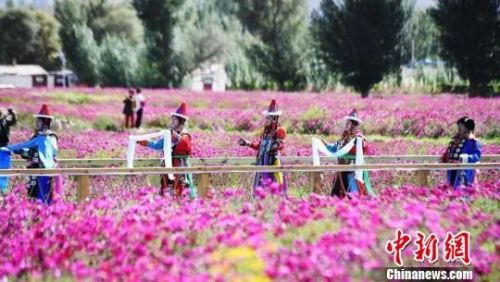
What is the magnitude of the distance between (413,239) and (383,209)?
0.97m

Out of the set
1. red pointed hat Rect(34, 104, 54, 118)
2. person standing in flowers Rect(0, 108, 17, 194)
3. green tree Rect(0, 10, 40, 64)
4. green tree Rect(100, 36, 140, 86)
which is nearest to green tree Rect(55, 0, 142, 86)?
green tree Rect(100, 36, 140, 86)

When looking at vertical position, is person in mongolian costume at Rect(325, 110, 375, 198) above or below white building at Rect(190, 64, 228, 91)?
below

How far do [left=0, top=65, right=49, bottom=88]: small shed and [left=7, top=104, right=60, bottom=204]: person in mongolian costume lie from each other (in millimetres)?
57167

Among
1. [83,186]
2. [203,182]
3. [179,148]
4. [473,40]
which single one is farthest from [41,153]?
[473,40]

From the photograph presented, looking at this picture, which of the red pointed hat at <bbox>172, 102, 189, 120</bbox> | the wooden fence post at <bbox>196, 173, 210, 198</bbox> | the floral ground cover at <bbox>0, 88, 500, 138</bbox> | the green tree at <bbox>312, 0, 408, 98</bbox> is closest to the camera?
the wooden fence post at <bbox>196, 173, 210, 198</bbox>

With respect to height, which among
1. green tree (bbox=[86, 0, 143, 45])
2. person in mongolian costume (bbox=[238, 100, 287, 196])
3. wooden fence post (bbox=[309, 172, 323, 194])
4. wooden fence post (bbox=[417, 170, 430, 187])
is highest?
green tree (bbox=[86, 0, 143, 45])

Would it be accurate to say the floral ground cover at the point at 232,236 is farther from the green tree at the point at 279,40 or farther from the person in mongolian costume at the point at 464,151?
the green tree at the point at 279,40

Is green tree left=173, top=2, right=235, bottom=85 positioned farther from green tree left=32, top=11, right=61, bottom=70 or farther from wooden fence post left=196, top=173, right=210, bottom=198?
wooden fence post left=196, top=173, right=210, bottom=198

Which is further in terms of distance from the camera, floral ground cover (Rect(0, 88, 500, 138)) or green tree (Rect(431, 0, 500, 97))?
green tree (Rect(431, 0, 500, 97))

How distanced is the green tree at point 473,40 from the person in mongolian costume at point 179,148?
84.8 feet

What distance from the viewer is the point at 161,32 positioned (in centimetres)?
5822

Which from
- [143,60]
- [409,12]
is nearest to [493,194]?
[409,12]

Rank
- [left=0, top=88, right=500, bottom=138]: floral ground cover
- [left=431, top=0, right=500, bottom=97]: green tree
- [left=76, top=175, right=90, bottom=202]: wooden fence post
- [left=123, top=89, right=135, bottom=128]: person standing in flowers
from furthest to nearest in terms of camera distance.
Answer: [left=431, top=0, right=500, bottom=97]: green tree < [left=123, top=89, right=135, bottom=128]: person standing in flowers < [left=0, top=88, right=500, bottom=138]: floral ground cover < [left=76, top=175, right=90, bottom=202]: wooden fence post

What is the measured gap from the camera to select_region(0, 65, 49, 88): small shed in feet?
226
